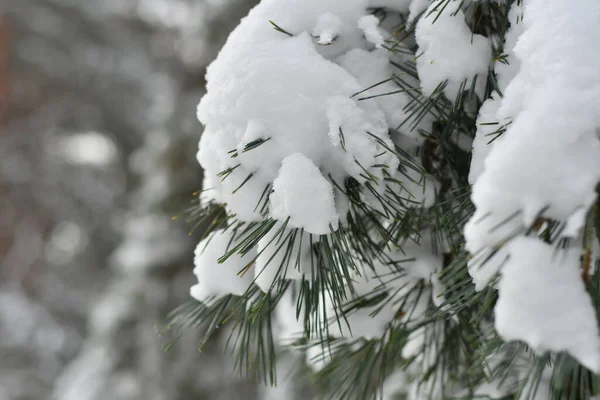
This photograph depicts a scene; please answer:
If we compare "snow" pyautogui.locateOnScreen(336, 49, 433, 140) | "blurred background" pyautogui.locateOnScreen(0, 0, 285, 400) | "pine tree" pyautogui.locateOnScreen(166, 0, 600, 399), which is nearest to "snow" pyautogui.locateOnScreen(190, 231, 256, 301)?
"pine tree" pyautogui.locateOnScreen(166, 0, 600, 399)

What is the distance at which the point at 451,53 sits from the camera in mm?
543

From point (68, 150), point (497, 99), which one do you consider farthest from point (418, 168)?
point (68, 150)

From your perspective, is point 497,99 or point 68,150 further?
point 68,150

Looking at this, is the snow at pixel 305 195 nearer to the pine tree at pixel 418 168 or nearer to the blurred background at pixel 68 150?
the pine tree at pixel 418 168

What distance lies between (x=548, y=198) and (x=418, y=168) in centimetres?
24

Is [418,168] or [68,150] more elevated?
[68,150]

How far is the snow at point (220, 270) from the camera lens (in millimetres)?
618

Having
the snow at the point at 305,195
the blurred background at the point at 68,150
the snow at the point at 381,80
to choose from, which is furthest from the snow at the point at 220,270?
the blurred background at the point at 68,150

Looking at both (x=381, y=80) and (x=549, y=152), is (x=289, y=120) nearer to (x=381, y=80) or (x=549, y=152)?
(x=381, y=80)

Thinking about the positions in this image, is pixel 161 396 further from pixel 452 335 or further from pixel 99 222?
pixel 99 222

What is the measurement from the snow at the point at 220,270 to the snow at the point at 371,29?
0.31 m

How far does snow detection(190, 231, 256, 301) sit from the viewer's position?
618 millimetres

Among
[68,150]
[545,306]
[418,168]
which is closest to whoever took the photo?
[545,306]

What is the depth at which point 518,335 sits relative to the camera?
0.34m
